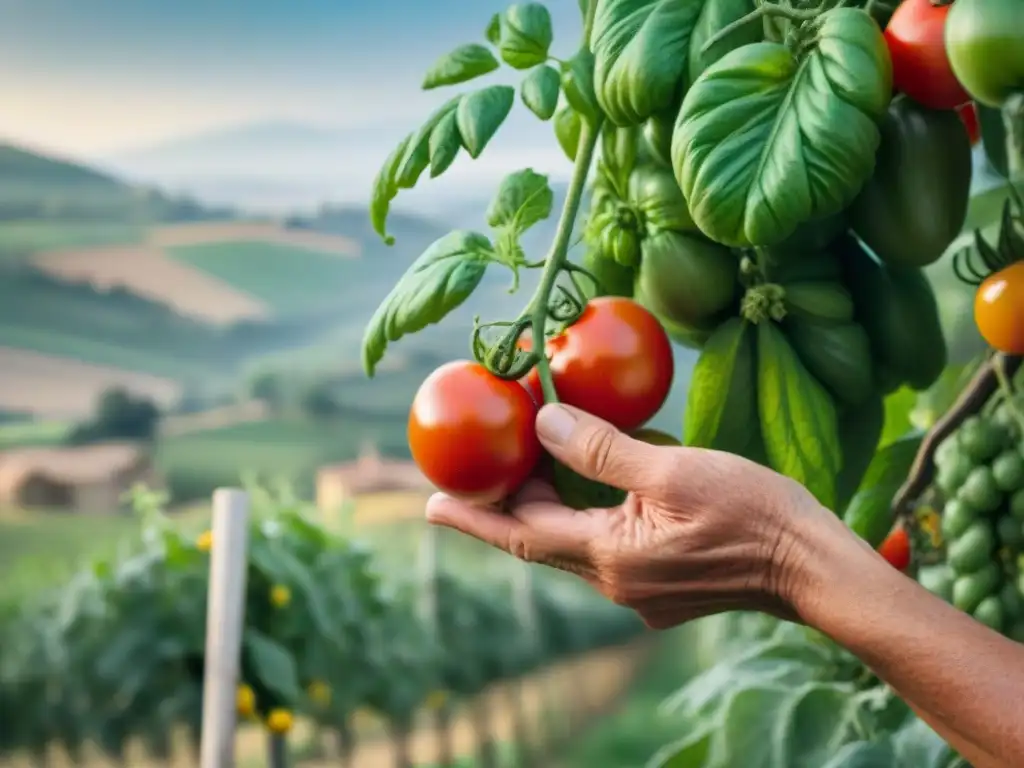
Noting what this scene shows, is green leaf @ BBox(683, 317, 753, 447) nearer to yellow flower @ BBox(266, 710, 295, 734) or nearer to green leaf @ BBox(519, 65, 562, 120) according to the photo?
green leaf @ BBox(519, 65, 562, 120)

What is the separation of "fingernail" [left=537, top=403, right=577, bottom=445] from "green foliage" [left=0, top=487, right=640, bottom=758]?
154cm

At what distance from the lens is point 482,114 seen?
56 cm

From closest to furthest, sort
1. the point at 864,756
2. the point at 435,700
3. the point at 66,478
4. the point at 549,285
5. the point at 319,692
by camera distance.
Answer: the point at 549,285
the point at 864,756
the point at 319,692
the point at 435,700
the point at 66,478

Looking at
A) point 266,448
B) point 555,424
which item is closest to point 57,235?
point 266,448

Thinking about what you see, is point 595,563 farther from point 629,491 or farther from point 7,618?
point 7,618

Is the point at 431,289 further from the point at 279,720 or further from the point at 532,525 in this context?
the point at 279,720

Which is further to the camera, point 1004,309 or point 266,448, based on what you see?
point 266,448

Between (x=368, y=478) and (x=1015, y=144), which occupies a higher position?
(x=1015, y=144)

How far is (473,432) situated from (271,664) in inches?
61.1

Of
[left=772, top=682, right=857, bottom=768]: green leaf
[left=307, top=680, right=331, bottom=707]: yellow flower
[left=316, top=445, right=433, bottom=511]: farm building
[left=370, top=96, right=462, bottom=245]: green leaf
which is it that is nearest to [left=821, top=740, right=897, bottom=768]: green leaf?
[left=772, top=682, right=857, bottom=768]: green leaf

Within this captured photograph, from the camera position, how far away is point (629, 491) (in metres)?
0.54

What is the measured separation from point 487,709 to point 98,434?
1.24 meters

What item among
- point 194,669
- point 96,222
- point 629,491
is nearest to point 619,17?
point 629,491

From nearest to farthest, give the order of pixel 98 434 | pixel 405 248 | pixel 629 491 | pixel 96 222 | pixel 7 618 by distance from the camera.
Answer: pixel 629 491 < pixel 7 618 < pixel 98 434 < pixel 96 222 < pixel 405 248
